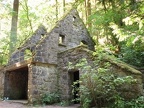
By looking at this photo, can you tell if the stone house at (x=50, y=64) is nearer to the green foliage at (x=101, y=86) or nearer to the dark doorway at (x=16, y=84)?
the dark doorway at (x=16, y=84)

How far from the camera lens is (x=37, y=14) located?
2556 centimetres

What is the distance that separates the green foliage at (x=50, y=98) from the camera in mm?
11676

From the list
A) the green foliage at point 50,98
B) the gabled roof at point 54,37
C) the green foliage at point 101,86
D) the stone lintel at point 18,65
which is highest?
the gabled roof at point 54,37

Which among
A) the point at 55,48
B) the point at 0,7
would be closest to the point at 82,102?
the point at 55,48

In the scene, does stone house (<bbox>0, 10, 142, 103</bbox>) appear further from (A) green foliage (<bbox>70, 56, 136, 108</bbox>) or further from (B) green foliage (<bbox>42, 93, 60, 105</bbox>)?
(A) green foliage (<bbox>70, 56, 136, 108</bbox>)

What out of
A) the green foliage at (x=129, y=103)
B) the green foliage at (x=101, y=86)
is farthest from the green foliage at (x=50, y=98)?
the green foliage at (x=129, y=103)

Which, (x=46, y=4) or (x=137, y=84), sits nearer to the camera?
(x=137, y=84)

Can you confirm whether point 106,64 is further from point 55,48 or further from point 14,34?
point 14,34

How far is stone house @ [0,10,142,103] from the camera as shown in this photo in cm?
1155

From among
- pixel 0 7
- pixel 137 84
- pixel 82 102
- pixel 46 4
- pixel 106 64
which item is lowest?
pixel 82 102

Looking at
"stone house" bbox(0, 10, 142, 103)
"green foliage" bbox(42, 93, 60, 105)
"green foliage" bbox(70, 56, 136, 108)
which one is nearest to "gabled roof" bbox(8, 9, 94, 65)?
"stone house" bbox(0, 10, 142, 103)

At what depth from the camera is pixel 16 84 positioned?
15.1 metres

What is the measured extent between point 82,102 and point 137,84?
2775mm

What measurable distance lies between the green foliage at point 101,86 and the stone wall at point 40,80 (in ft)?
9.94
